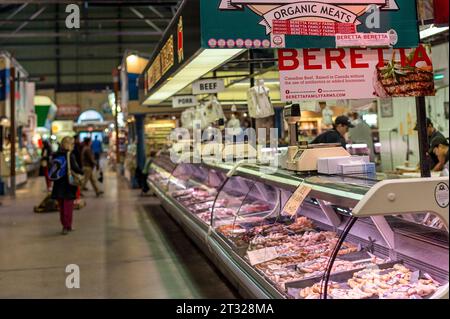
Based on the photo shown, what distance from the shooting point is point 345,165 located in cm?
337

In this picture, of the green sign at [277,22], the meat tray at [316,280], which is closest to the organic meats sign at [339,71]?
the green sign at [277,22]

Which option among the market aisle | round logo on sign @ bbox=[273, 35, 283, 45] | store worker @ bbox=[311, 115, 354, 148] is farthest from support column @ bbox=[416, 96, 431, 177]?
store worker @ bbox=[311, 115, 354, 148]

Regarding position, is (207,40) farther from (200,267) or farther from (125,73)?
(125,73)

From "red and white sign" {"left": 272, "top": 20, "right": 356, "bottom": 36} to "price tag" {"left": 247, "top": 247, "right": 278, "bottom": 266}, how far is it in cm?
169

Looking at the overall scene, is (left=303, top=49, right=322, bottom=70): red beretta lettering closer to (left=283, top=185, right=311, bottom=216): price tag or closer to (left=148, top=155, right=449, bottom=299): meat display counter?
(left=148, top=155, right=449, bottom=299): meat display counter

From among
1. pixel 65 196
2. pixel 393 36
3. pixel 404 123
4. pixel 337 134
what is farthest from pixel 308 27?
pixel 404 123

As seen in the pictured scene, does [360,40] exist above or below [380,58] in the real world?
above

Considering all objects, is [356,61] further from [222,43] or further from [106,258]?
[106,258]

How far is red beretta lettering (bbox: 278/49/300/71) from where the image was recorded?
12.3ft

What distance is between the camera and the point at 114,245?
6.97 meters

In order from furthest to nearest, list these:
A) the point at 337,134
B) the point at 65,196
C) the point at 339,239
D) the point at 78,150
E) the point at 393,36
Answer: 1. the point at 78,150
2. the point at 65,196
3. the point at 337,134
4. the point at 393,36
5. the point at 339,239

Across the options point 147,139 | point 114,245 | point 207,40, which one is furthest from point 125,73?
point 207,40

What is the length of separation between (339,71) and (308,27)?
1.40ft

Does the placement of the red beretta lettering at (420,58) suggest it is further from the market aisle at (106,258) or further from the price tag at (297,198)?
the market aisle at (106,258)
